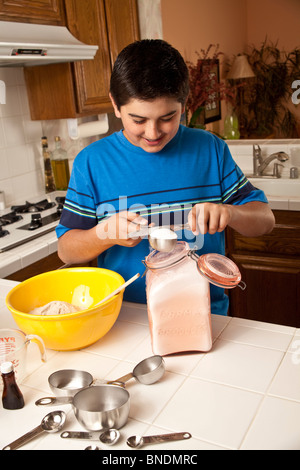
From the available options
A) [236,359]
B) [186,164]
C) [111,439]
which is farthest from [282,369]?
[186,164]

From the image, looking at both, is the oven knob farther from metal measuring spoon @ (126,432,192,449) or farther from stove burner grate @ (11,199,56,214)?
metal measuring spoon @ (126,432,192,449)

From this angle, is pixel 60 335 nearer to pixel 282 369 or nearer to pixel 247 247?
pixel 282 369

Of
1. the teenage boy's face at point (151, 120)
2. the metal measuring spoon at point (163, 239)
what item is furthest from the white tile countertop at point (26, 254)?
the metal measuring spoon at point (163, 239)

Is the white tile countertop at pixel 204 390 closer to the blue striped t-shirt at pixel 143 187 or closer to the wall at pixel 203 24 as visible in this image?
the blue striped t-shirt at pixel 143 187

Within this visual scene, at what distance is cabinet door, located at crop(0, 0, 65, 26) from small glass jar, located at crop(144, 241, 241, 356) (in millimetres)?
1554

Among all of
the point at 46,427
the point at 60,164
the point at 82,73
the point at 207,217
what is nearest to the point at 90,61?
the point at 82,73

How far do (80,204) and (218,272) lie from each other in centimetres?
52

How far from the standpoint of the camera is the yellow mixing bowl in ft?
3.32

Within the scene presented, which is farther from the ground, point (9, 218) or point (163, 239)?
point (163, 239)

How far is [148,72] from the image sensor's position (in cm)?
107

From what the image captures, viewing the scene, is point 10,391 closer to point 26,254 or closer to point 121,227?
point 121,227

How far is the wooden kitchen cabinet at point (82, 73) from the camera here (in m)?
2.46

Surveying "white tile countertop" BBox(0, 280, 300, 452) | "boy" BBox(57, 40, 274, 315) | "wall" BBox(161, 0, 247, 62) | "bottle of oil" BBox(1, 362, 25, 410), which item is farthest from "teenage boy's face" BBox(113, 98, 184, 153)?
"wall" BBox(161, 0, 247, 62)

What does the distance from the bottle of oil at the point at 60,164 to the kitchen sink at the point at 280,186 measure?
3.59 feet
